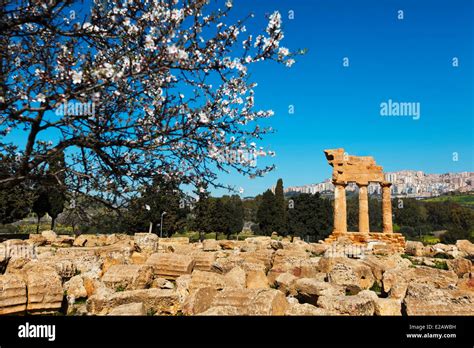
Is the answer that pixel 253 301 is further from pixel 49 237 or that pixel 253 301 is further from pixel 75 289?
pixel 49 237

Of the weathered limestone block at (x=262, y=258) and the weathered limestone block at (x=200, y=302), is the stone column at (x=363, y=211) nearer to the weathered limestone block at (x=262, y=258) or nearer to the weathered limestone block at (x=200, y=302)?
the weathered limestone block at (x=262, y=258)

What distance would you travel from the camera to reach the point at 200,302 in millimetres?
8359

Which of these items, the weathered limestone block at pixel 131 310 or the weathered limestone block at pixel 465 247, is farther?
the weathered limestone block at pixel 465 247

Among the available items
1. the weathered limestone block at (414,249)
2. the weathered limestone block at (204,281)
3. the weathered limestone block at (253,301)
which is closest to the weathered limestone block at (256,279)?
the weathered limestone block at (204,281)

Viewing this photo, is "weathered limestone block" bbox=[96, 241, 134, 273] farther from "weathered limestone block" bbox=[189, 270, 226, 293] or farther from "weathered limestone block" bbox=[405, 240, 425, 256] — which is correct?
"weathered limestone block" bbox=[405, 240, 425, 256]

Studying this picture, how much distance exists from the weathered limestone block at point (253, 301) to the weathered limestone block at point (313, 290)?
154 centimetres

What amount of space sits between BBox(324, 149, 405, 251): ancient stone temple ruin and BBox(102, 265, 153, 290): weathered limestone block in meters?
18.4

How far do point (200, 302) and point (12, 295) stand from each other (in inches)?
165

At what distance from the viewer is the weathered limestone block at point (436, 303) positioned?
24.7ft

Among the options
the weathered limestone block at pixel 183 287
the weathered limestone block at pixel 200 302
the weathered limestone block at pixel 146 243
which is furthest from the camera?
the weathered limestone block at pixel 146 243

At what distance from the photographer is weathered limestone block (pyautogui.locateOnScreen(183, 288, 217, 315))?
8.29 meters

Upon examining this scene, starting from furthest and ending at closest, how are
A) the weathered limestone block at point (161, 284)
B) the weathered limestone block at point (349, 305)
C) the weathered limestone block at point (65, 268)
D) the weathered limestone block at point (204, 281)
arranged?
the weathered limestone block at point (65, 268)
the weathered limestone block at point (161, 284)
the weathered limestone block at point (204, 281)
the weathered limestone block at point (349, 305)

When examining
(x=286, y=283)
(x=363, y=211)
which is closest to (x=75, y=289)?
(x=286, y=283)
